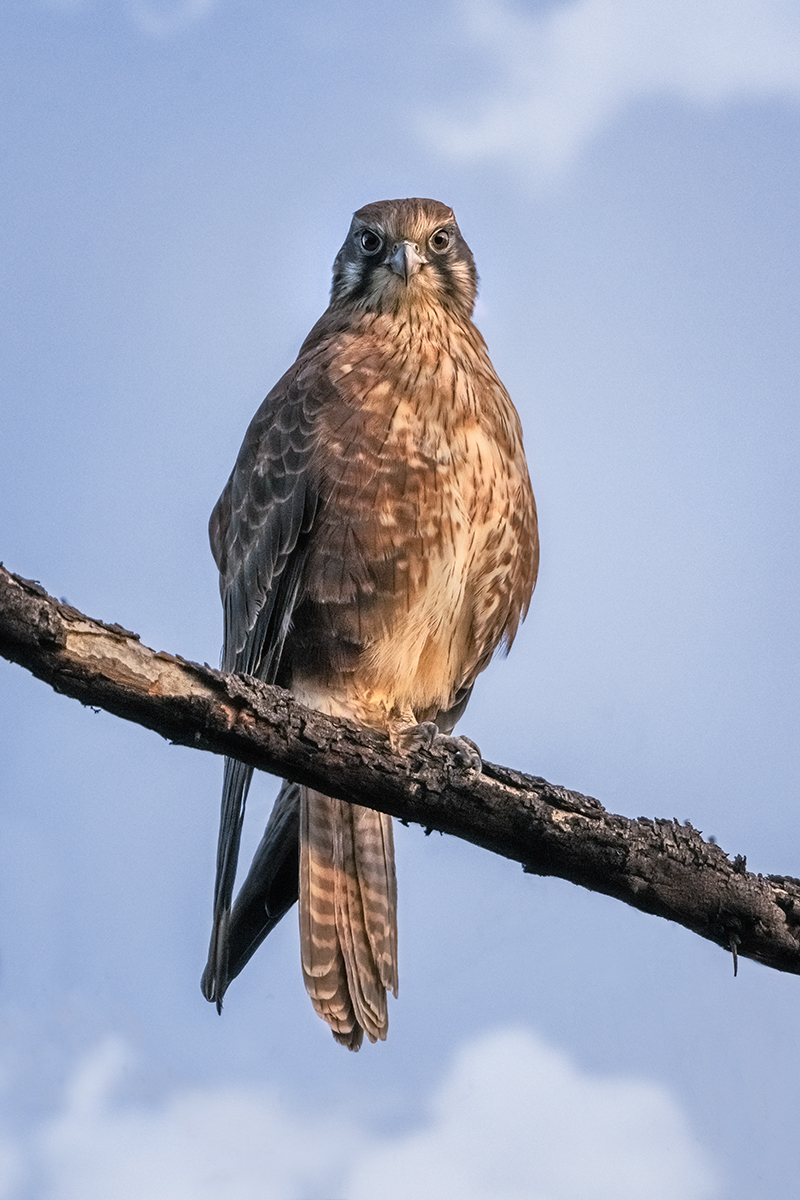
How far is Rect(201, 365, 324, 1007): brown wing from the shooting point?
126 inches

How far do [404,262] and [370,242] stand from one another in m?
0.22

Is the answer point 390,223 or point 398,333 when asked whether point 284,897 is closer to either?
point 398,333

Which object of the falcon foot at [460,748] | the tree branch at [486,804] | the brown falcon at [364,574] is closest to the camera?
the tree branch at [486,804]

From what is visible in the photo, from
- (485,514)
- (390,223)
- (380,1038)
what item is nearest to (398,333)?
(390,223)

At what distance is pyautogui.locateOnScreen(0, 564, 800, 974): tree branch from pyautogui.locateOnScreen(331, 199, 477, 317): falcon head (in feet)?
5.08

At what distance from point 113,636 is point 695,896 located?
49.0 inches

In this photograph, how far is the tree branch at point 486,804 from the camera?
7.22 ft

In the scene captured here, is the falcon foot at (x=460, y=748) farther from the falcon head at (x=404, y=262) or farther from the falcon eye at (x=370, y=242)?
the falcon eye at (x=370, y=242)

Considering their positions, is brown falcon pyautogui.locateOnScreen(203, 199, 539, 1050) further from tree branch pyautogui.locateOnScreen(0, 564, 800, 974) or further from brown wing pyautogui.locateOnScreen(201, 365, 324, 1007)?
tree branch pyautogui.locateOnScreen(0, 564, 800, 974)

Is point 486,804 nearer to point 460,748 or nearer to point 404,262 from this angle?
point 460,748

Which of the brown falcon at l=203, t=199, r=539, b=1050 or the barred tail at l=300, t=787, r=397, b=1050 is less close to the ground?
the brown falcon at l=203, t=199, r=539, b=1050

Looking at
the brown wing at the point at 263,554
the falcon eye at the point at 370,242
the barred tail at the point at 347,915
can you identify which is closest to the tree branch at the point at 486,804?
the barred tail at the point at 347,915

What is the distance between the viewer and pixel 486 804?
246cm

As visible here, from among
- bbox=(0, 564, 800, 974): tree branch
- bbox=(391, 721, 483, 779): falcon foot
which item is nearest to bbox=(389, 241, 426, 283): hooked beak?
bbox=(391, 721, 483, 779): falcon foot
